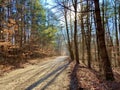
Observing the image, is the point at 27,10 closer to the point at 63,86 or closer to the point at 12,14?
the point at 12,14

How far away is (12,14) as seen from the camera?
29.2 metres

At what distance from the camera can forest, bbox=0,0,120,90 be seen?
10820mm

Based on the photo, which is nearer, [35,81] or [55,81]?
[35,81]

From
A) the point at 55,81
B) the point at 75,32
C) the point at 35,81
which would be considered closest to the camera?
the point at 35,81

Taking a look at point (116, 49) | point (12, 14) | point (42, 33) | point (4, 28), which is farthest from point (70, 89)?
point (42, 33)

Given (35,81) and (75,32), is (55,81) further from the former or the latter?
(75,32)

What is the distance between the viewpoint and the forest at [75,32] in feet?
35.5

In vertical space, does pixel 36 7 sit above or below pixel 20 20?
above

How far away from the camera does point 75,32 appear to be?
2320 cm

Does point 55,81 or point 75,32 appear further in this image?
point 75,32

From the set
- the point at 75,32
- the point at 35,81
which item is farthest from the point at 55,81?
the point at 75,32

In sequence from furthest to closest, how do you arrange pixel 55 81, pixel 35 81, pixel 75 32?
pixel 75 32, pixel 55 81, pixel 35 81

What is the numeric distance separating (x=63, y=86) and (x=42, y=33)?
105 feet

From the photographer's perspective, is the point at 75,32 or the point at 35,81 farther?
the point at 75,32
